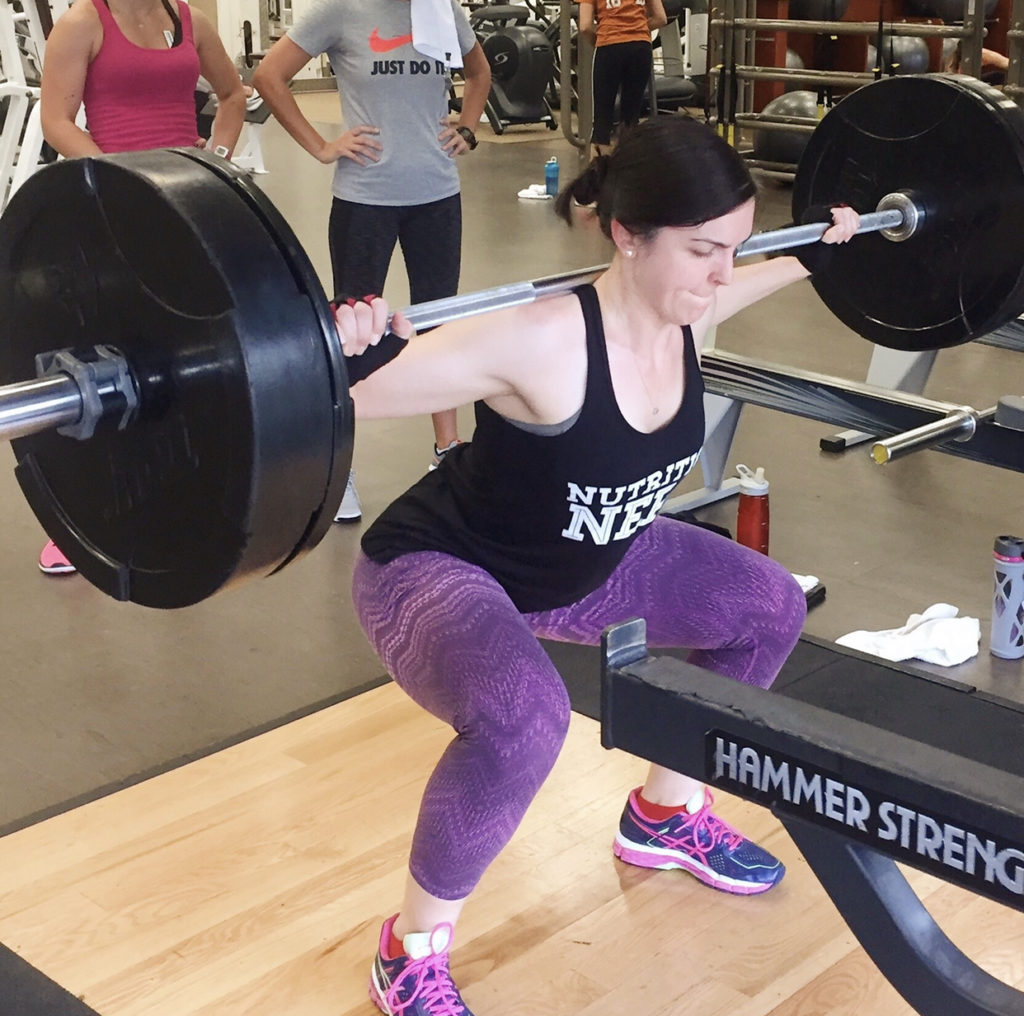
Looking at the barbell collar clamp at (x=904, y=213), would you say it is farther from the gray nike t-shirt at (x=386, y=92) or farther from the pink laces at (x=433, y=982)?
the pink laces at (x=433, y=982)

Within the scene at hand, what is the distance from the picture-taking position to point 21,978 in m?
1.82

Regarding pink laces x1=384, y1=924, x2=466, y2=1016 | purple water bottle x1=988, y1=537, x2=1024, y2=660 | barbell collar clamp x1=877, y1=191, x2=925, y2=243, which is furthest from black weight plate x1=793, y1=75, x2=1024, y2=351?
pink laces x1=384, y1=924, x2=466, y2=1016

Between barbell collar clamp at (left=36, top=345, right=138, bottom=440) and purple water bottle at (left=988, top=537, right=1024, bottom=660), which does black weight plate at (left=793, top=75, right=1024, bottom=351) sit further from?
barbell collar clamp at (left=36, top=345, right=138, bottom=440)

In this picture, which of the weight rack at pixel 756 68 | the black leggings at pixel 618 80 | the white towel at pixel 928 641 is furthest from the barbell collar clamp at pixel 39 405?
the black leggings at pixel 618 80

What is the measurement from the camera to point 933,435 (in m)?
2.18

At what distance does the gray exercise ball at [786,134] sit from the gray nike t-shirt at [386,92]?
4449 millimetres

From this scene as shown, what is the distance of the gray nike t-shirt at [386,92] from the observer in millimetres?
3146

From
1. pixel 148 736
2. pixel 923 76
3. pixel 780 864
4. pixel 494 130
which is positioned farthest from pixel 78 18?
pixel 494 130

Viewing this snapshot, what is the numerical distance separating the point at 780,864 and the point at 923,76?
1264 millimetres

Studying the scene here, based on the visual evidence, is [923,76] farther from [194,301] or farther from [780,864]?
[194,301]

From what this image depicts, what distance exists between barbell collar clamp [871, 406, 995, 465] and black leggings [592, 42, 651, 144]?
5.46 m

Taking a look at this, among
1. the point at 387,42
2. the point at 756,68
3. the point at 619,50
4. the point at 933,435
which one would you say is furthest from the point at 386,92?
the point at 756,68

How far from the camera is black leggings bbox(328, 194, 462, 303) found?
A: 3.27m

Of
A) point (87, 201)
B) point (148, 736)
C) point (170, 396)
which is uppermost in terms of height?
point (87, 201)
